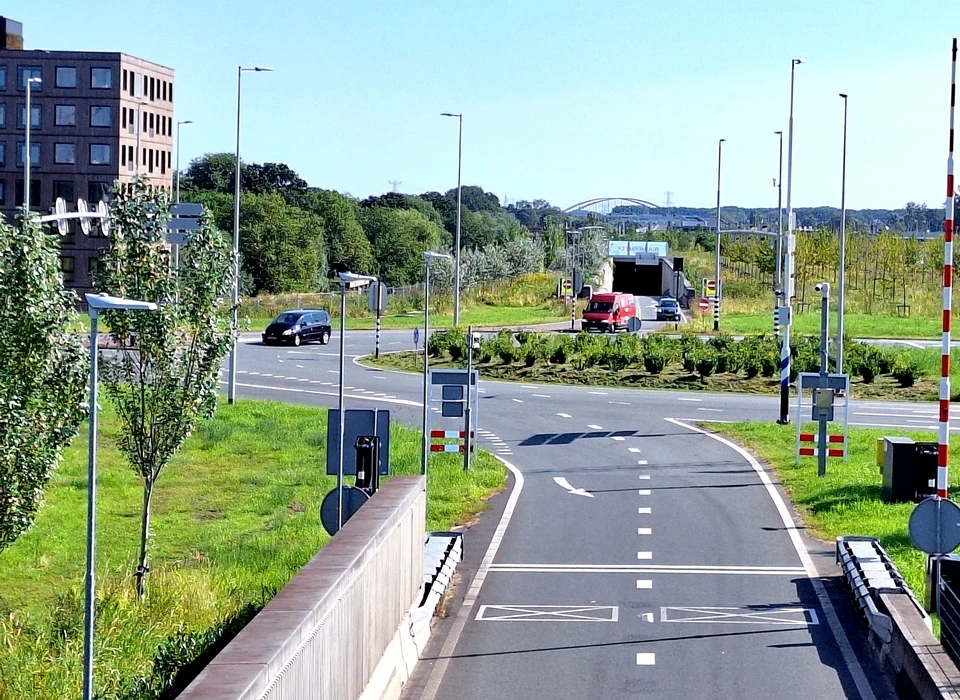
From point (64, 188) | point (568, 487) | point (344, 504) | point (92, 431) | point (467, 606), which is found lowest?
point (467, 606)

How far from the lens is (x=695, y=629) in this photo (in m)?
14.0

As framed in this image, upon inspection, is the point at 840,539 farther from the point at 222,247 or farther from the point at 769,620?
the point at 222,247

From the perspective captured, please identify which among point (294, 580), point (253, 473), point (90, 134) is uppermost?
point (90, 134)

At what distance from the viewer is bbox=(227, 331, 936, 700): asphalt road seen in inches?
481

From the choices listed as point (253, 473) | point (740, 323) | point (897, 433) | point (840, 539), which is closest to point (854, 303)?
point (740, 323)

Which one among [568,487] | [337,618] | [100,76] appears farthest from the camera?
[100,76]

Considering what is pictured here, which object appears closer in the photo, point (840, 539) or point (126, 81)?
point (840, 539)

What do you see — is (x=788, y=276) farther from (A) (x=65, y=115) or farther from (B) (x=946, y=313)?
(A) (x=65, y=115)

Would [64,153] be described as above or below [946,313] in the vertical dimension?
above

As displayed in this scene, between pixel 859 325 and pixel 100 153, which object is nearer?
pixel 859 325

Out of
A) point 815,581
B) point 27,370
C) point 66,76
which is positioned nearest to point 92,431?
point 27,370

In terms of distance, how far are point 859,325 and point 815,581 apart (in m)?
53.0

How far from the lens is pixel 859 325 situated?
220 ft

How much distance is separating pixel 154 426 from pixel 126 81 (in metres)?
63.2
